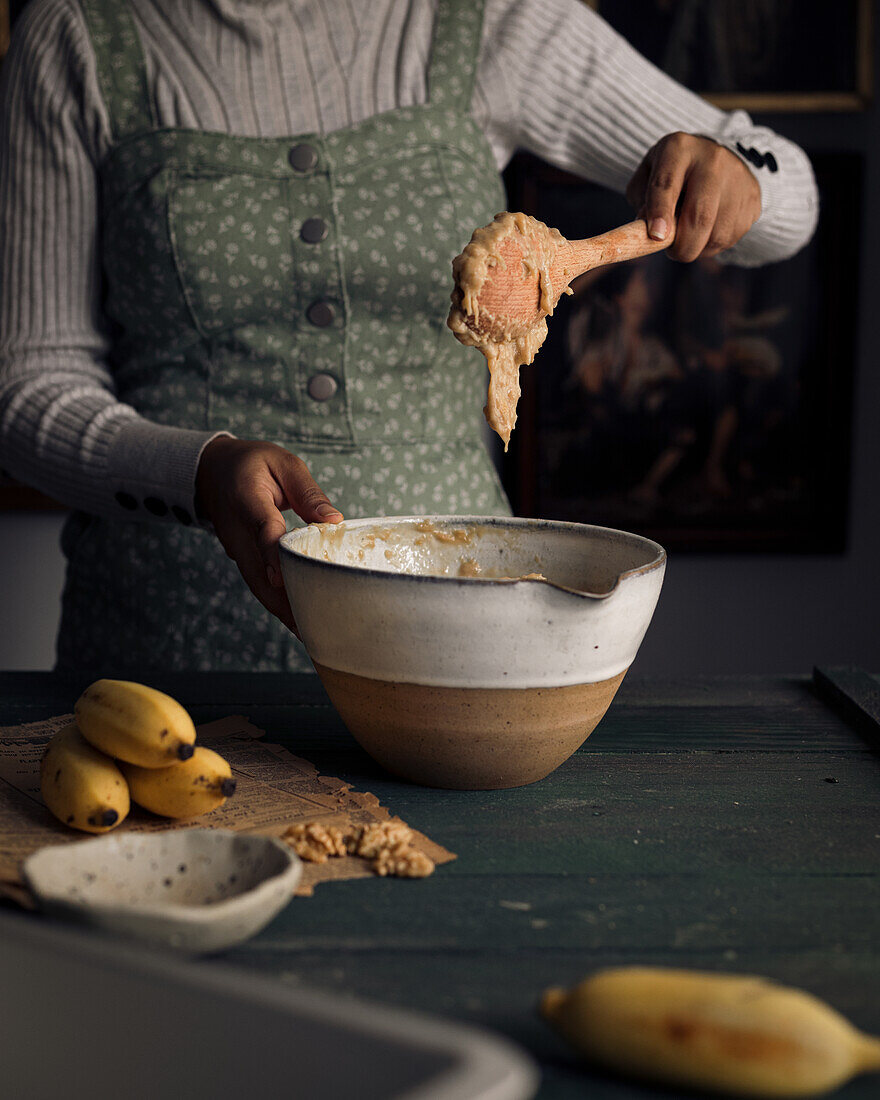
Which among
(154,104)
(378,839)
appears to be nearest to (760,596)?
(154,104)

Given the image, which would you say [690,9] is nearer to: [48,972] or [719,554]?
[719,554]

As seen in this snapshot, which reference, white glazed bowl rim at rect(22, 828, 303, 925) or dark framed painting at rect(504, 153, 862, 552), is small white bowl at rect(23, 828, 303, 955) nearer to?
white glazed bowl rim at rect(22, 828, 303, 925)

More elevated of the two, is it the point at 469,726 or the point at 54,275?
the point at 54,275

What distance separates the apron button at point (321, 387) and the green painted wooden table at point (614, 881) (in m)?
0.46

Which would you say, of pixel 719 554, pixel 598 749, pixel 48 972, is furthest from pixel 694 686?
pixel 719 554

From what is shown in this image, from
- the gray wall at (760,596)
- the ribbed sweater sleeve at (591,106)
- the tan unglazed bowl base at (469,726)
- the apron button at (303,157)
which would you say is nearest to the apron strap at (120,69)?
the apron button at (303,157)

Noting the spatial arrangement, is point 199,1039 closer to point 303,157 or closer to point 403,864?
point 403,864

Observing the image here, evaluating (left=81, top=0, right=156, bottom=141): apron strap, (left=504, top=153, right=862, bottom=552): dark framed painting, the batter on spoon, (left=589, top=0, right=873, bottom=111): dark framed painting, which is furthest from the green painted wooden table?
(left=589, top=0, right=873, bottom=111): dark framed painting

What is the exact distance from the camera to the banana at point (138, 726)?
72 cm

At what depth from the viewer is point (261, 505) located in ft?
3.28

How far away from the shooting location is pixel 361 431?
1.37 m

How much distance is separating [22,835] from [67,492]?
2.17 feet

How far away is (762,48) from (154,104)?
1614mm

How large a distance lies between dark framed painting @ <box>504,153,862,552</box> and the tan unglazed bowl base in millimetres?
1723
